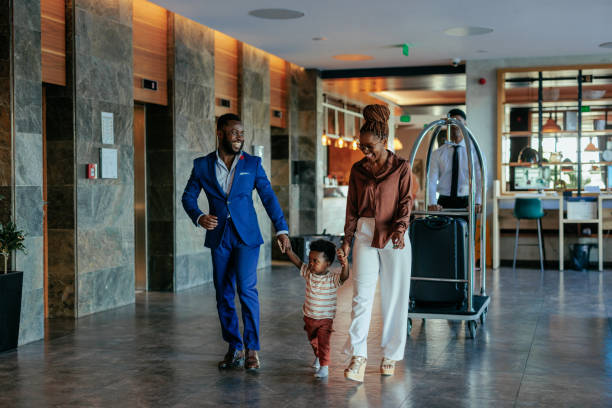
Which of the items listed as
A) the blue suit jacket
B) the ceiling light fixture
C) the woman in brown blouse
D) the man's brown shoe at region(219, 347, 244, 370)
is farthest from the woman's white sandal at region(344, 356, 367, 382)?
the ceiling light fixture

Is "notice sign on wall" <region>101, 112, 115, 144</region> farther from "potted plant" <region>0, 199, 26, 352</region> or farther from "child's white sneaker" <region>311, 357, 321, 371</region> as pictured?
"child's white sneaker" <region>311, 357, 321, 371</region>

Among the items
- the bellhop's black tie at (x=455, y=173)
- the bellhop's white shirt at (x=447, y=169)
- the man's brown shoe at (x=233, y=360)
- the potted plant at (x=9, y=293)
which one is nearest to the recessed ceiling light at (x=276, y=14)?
the bellhop's white shirt at (x=447, y=169)

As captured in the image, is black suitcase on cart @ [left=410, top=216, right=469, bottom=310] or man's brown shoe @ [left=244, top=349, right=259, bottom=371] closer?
man's brown shoe @ [left=244, top=349, right=259, bottom=371]

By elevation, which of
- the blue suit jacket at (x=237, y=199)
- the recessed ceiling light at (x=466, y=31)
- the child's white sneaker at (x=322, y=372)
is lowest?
the child's white sneaker at (x=322, y=372)

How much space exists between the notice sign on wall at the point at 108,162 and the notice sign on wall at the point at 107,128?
10 cm

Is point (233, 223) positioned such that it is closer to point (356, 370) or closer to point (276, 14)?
point (356, 370)

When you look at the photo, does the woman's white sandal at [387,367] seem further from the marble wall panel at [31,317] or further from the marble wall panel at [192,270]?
the marble wall panel at [192,270]

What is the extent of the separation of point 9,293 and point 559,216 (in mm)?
7644

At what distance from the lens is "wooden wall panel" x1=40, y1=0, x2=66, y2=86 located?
20.1 feet

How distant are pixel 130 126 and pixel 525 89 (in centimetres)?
642

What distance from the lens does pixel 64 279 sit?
6.45 meters

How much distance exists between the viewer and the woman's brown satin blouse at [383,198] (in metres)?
4.13

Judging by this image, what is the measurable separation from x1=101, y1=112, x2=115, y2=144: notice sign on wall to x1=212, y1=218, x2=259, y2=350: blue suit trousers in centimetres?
284

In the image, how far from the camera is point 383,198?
4.17 metres
